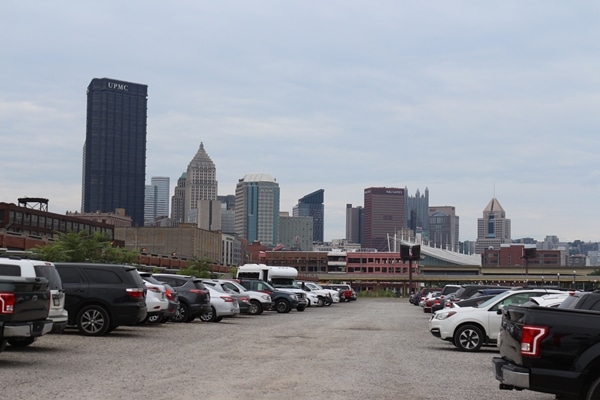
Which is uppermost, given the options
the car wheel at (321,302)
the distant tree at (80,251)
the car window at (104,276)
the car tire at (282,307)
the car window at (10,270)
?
the distant tree at (80,251)

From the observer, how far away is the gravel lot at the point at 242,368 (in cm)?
1246

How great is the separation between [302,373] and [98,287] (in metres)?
8.56

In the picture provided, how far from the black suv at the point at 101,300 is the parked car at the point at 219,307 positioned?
29.3ft

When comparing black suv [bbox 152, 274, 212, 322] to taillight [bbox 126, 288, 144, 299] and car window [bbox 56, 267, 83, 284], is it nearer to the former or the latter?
taillight [bbox 126, 288, 144, 299]

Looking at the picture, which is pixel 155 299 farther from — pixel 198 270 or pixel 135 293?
pixel 198 270

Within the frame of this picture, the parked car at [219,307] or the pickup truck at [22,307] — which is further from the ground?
the pickup truck at [22,307]

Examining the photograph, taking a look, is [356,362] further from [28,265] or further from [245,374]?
[28,265]

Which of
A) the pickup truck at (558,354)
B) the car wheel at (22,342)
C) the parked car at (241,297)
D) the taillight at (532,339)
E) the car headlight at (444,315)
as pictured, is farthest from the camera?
the parked car at (241,297)

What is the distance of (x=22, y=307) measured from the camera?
14.6 metres

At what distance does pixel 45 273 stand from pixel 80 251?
31239 mm

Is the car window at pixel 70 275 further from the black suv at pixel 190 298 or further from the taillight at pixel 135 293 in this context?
the black suv at pixel 190 298

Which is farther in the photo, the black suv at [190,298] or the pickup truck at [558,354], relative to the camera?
the black suv at [190,298]

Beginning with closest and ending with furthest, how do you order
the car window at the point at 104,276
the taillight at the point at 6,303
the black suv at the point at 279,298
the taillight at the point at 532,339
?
1. the taillight at the point at 532,339
2. the taillight at the point at 6,303
3. the car window at the point at 104,276
4. the black suv at the point at 279,298

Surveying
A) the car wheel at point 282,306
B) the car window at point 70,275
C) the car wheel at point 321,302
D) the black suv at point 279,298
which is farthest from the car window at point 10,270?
the car wheel at point 321,302
